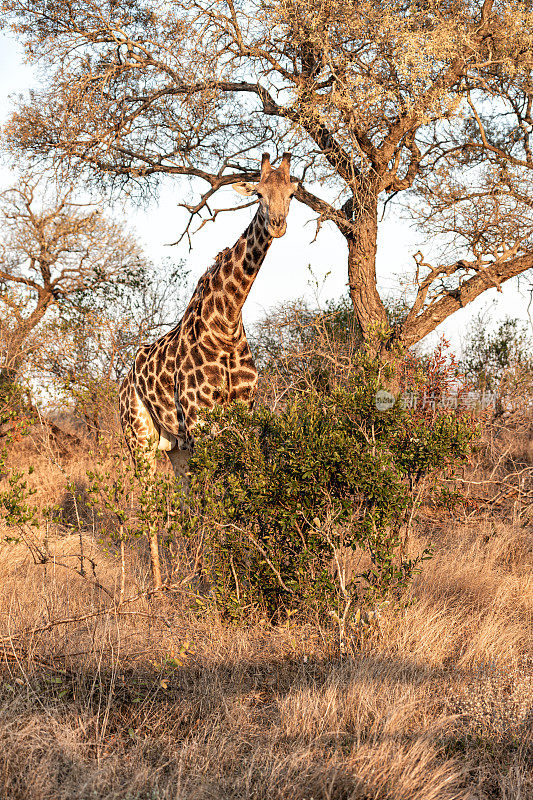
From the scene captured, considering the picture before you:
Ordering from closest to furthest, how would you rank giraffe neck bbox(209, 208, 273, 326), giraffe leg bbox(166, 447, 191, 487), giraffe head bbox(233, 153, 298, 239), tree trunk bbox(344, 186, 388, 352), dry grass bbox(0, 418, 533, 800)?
dry grass bbox(0, 418, 533, 800) → giraffe head bbox(233, 153, 298, 239) → giraffe neck bbox(209, 208, 273, 326) → giraffe leg bbox(166, 447, 191, 487) → tree trunk bbox(344, 186, 388, 352)

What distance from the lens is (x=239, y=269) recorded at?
6.29m

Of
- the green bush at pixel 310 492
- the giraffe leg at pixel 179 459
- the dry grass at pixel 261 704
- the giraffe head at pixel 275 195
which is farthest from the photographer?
the giraffe leg at pixel 179 459

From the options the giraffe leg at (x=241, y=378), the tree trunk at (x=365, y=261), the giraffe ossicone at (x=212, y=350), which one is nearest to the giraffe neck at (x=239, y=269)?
the giraffe ossicone at (x=212, y=350)

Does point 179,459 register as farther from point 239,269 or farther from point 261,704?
point 261,704

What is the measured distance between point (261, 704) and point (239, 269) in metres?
3.63

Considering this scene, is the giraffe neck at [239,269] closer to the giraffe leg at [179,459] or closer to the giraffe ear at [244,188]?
the giraffe ear at [244,188]

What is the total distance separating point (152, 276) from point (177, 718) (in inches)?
453

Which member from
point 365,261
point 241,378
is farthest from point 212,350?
point 365,261

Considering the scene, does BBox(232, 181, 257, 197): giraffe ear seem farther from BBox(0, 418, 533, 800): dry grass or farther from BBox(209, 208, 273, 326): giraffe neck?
BBox(0, 418, 533, 800): dry grass

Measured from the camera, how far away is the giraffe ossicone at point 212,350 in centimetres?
580

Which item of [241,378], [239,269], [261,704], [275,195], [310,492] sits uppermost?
[275,195]

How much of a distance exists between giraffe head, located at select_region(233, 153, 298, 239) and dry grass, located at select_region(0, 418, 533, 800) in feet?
9.03

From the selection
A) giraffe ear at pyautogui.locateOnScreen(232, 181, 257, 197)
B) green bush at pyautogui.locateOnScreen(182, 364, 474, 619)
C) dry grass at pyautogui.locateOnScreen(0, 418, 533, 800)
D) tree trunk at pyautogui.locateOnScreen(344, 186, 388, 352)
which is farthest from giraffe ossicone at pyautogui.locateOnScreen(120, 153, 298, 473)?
tree trunk at pyautogui.locateOnScreen(344, 186, 388, 352)

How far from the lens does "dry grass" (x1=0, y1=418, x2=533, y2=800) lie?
308cm
